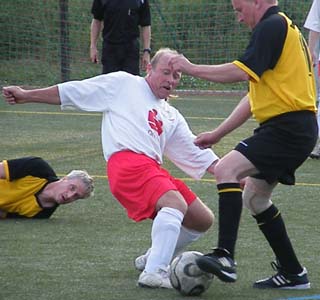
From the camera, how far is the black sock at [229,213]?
5469mm

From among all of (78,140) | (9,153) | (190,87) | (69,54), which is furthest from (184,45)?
(9,153)

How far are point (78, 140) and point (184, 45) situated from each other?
7220 mm

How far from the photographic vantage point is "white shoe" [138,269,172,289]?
5723mm

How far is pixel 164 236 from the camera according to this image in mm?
5730

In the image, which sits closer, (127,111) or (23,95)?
(23,95)

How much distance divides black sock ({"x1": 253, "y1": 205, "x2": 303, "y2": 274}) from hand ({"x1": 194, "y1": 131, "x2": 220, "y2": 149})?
47 cm

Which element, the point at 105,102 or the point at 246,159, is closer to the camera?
the point at 246,159

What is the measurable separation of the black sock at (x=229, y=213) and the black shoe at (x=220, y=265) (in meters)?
0.05

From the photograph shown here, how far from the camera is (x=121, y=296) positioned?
5.56 m

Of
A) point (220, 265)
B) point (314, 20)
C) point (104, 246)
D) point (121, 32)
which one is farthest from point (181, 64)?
point (121, 32)

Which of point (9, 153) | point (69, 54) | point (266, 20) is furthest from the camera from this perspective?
point (69, 54)

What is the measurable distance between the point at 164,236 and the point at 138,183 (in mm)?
367

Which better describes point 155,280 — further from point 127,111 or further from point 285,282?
point 127,111

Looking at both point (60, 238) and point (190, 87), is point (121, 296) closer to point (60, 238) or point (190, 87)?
point (60, 238)
